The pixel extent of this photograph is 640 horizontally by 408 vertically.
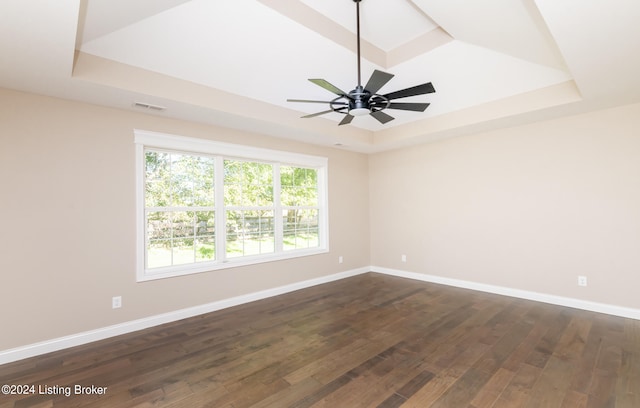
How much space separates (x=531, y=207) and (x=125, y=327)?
5570 millimetres

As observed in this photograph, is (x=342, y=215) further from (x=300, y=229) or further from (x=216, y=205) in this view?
(x=216, y=205)

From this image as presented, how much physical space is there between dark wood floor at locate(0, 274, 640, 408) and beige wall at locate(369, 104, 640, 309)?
0.63 m

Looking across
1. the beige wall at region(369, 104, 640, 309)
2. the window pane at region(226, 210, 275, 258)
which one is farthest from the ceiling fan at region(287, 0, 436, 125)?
the beige wall at region(369, 104, 640, 309)

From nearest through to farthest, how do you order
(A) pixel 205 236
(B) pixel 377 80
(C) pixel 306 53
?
(B) pixel 377 80, (C) pixel 306 53, (A) pixel 205 236

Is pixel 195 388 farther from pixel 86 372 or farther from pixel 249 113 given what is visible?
pixel 249 113

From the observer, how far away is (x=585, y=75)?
281 cm

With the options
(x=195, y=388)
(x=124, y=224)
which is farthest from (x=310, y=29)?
(x=195, y=388)

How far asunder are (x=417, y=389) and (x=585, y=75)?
3240 mm

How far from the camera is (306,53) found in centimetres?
329

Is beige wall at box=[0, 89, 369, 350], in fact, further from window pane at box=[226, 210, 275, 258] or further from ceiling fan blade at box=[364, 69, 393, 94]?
ceiling fan blade at box=[364, 69, 393, 94]

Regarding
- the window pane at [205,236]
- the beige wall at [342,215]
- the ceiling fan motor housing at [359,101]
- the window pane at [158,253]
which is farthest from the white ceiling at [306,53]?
the window pane at [158,253]

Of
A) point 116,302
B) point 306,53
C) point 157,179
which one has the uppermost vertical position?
point 306,53

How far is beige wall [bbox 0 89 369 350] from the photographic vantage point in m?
2.82

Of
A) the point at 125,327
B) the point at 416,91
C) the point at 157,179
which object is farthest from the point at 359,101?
the point at 125,327
